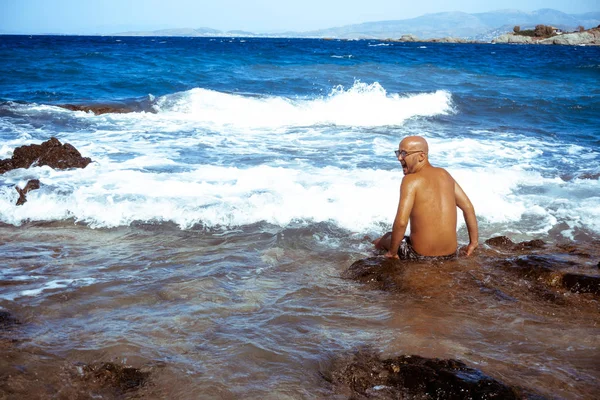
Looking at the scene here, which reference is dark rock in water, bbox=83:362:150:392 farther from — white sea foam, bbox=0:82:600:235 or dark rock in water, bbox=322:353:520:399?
white sea foam, bbox=0:82:600:235

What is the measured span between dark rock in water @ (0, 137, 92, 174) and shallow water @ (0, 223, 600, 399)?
3.20m

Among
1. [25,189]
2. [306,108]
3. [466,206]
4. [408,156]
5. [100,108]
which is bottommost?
[25,189]

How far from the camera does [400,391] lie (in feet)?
8.62

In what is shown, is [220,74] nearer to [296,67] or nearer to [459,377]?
[296,67]

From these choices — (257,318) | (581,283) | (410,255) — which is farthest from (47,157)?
(581,283)

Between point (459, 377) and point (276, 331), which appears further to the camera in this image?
point (276, 331)

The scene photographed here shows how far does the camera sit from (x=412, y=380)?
8.82 ft

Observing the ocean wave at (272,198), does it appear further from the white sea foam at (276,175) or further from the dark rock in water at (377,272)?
the dark rock in water at (377,272)

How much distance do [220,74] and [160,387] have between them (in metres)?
22.9

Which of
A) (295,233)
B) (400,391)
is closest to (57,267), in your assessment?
(295,233)

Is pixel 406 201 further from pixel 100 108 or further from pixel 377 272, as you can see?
pixel 100 108

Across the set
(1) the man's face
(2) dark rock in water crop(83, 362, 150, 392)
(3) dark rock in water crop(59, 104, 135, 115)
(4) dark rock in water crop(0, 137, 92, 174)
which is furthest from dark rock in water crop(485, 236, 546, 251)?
(3) dark rock in water crop(59, 104, 135, 115)

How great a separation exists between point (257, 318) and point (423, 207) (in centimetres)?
168

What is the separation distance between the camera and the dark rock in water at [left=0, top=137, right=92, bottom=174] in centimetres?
821
